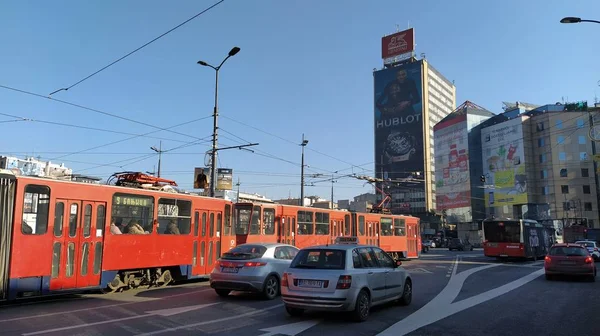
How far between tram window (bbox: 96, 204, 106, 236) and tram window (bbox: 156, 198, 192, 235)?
2.01 m

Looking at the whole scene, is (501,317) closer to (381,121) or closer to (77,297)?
(77,297)

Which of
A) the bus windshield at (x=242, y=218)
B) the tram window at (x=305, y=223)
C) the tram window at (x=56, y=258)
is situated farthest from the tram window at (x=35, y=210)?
the tram window at (x=305, y=223)

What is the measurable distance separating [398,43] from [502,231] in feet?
381

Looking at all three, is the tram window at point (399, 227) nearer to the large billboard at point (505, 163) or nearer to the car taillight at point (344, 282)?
the car taillight at point (344, 282)

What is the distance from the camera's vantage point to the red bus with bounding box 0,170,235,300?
1064 centimetres

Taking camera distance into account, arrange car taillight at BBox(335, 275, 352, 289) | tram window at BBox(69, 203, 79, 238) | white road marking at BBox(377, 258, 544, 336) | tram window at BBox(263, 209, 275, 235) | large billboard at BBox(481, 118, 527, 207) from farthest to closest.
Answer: large billboard at BBox(481, 118, 527, 207)
tram window at BBox(263, 209, 275, 235)
tram window at BBox(69, 203, 79, 238)
car taillight at BBox(335, 275, 352, 289)
white road marking at BBox(377, 258, 544, 336)

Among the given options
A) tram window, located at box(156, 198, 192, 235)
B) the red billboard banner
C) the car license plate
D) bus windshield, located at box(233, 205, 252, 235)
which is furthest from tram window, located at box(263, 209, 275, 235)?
the red billboard banner

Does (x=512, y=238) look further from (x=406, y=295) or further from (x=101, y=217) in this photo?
(x=101, y=217)

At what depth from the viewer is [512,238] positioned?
3241cm

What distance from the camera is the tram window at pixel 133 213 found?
1308 centimetres

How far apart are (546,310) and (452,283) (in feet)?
19.8

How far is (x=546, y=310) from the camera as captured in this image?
10.9 metres

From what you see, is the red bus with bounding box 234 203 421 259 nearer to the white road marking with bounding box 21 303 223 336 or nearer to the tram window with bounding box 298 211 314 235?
the tram window with bounding box 298 211 314 235

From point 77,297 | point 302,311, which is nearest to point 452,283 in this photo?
point 302,311
